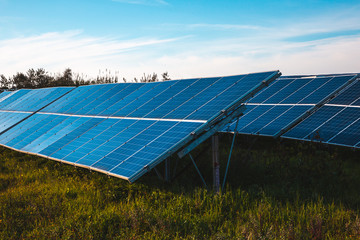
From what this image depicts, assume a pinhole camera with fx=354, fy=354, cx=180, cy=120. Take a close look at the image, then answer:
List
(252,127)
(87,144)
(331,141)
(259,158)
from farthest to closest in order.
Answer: (252,127), (259,158), (331,141), (87,144)

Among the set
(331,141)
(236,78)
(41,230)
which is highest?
(236,78)

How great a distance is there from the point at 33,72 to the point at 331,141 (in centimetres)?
3680

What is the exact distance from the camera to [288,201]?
8.41 meters

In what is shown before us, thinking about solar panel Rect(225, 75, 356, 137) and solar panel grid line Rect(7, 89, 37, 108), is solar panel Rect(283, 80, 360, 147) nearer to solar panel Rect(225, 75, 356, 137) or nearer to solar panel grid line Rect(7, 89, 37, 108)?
solar panel Rect(225, 75, 356, 137)

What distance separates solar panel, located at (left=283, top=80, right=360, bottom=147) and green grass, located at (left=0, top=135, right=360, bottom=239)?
2.61 ft

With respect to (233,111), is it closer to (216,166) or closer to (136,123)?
(216,166)

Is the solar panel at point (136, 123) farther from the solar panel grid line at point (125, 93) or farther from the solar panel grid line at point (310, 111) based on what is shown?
the solar panel grid line at point (310, 111)

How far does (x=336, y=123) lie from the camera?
42.1ft

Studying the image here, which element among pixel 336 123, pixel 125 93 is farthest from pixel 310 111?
pixel 125 93

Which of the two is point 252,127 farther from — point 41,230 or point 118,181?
point 41,230

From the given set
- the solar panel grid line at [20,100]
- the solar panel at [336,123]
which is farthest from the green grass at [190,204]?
the solar panel grid line at [20,100]

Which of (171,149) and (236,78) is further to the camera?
(236,78)

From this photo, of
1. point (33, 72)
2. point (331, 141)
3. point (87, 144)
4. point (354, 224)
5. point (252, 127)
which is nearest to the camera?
point (354, 224)

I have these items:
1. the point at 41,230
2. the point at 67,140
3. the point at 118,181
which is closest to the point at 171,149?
the point at 118,181
